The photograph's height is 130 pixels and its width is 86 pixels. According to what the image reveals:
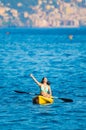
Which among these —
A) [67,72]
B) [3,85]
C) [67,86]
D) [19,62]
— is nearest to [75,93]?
[67,86]

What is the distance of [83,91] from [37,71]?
22.8 m

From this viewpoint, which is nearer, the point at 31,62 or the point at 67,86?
the point at 67,86

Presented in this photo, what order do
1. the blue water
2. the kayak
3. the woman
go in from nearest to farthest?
the blue water < the woman < the kayak

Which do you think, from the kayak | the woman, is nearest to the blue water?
the kayak

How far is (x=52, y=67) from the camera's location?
84812mm

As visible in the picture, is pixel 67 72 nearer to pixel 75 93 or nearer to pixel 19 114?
pixel 75 93

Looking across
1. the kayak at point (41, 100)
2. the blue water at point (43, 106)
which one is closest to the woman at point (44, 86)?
the kayak at point (41, 100)

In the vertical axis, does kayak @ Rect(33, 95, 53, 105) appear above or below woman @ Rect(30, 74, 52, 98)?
below

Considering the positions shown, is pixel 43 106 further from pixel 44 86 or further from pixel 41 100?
pixel 44 86

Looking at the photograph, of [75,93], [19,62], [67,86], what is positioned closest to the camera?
[75,93]

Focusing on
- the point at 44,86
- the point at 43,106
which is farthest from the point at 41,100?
the point at 44,86

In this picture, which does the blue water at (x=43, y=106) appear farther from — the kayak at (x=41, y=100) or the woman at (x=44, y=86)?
the woman at (x=44, y=86)

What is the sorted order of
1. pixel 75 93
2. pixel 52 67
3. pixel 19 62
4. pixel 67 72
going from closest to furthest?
pixel 75 93 → pixel 67 72 → pixel 52 67 → pixel 19 62

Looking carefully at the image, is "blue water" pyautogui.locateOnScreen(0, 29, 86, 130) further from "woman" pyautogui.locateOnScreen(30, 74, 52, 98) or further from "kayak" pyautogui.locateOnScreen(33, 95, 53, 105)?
"woman" pyautogui.locateOnScreen(30, 74, 52, 98)
